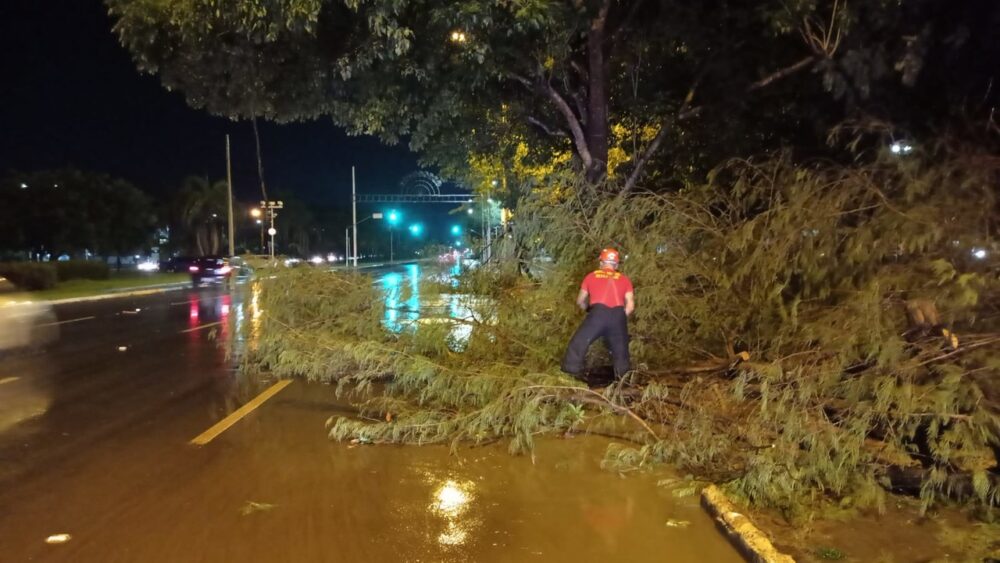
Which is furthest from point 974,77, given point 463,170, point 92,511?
point 463,170

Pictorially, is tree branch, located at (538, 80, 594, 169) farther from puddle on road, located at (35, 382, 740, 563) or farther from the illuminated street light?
puddle on road, located at (35, 382, 740, 563)

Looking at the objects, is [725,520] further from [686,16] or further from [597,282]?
[686,16]

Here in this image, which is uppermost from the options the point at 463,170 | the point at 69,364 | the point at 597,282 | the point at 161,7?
the point at 161,7

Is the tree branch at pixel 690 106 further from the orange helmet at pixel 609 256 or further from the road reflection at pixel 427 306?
the orange helmet at pixel 609 256

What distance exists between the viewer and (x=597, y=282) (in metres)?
7.50

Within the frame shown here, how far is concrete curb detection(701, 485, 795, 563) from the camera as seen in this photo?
448cm

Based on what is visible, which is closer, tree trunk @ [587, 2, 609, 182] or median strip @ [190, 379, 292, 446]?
median strip @ [190, 379, 292, 446]

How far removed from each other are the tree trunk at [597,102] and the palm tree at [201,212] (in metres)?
50.2

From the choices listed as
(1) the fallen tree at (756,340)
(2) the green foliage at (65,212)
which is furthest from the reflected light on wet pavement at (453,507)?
(2) the green foliage at (65,212)

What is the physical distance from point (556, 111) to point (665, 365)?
8064 millimetres

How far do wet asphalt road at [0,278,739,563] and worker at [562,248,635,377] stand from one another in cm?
84

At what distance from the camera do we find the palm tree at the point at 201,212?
57.6m

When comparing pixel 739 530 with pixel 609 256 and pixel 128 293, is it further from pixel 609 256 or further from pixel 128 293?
pixel 128 293

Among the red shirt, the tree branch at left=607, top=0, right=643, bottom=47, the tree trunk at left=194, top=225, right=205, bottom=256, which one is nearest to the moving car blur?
the red shirt
